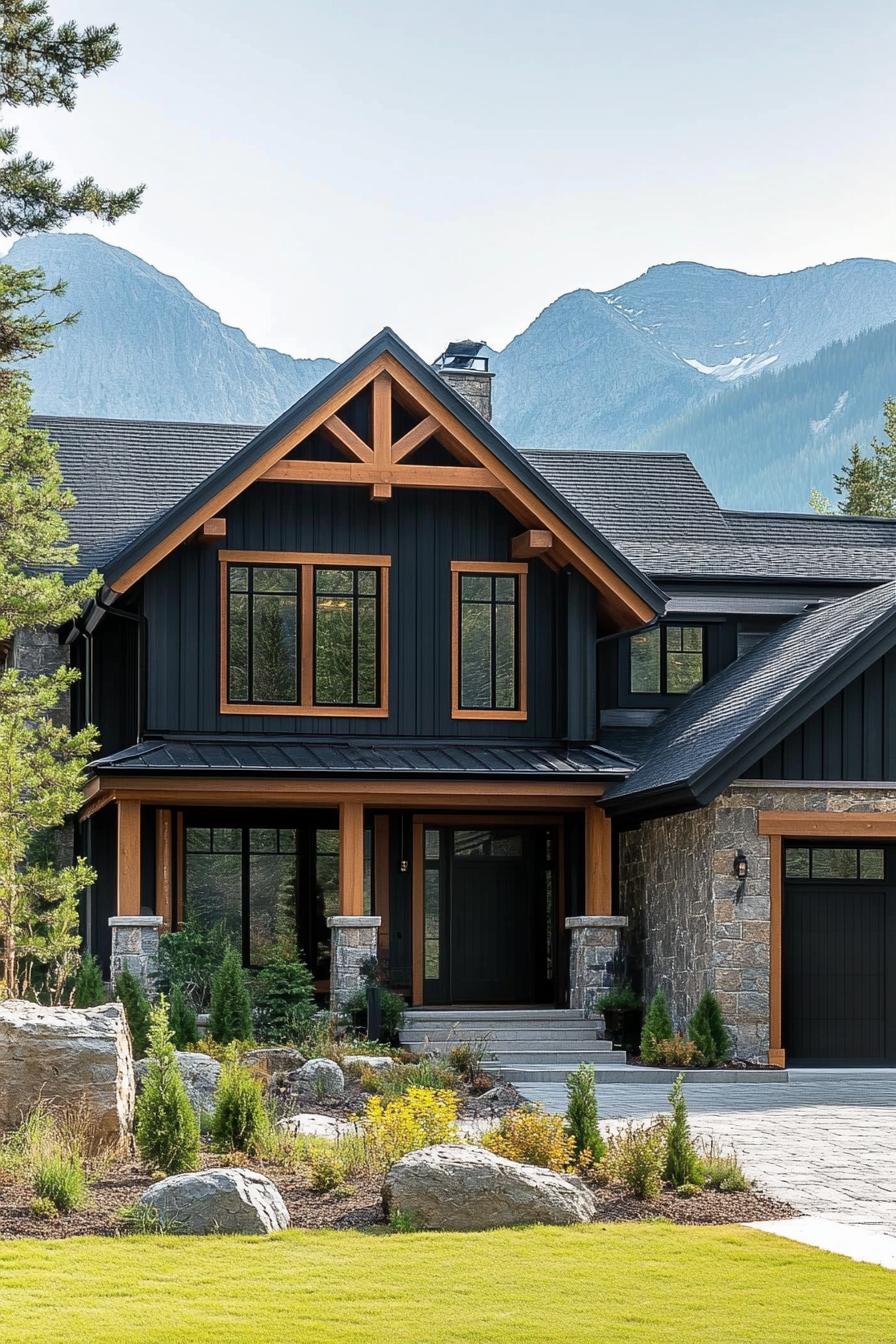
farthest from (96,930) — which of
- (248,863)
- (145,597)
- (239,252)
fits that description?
(239,252)

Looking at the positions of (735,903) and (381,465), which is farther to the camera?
(381,465)

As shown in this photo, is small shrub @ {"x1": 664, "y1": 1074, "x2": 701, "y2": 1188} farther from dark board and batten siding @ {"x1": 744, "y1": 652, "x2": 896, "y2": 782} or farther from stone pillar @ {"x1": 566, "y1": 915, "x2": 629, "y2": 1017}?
stone pillar @ {"x1": 566, "y1": 915, "x2": 629, "y2": 1017}

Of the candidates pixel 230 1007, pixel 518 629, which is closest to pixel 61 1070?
pixel 230 1007

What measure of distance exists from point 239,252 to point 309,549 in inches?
1746

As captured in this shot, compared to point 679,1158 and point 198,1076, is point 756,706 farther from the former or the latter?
point 679,1158

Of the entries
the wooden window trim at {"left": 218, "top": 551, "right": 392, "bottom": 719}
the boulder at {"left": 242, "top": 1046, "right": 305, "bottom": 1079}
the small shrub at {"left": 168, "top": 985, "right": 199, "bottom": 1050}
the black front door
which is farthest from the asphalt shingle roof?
the boulder at {"left": 242, "top": 1046, "right": 305, "bottom": 1079}

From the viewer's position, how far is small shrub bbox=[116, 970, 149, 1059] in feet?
55.9

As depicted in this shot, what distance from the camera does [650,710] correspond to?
2403 cm

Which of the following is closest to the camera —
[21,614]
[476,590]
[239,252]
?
[21,614]

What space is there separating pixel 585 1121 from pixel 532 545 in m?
11.6

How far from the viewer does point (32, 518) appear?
17.2 m

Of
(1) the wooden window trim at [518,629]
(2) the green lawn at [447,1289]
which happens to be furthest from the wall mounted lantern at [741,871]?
(2) the green lawn at [447,1289]

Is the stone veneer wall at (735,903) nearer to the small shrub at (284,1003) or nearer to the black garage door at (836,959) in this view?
the black garage door at (836,959)

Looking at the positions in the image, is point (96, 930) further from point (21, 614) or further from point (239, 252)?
point (239, 252)
